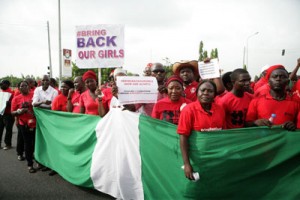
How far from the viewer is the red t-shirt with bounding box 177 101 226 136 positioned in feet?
9.45

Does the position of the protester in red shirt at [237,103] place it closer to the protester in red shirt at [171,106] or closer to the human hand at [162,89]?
the protester in red shirt at [171,106]

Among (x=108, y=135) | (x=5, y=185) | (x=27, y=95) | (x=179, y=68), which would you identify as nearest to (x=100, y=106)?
(x=108, y=135)

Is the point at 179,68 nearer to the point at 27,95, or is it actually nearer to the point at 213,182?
the point at 213,182

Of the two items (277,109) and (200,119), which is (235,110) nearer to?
(277,109)

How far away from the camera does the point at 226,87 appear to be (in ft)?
15.3

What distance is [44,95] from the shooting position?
20.7 ft

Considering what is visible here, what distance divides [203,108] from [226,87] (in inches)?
70.7

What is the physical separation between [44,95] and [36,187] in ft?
7.48

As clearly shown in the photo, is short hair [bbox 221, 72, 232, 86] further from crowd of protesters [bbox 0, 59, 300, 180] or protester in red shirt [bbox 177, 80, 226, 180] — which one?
protester in red shirt [bbox 177, 80, 226, 180]

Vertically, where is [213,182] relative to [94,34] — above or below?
below

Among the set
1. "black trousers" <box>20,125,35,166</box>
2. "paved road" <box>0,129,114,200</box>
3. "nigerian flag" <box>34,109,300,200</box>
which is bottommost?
"paved road" <box>0,129,114,200</box>

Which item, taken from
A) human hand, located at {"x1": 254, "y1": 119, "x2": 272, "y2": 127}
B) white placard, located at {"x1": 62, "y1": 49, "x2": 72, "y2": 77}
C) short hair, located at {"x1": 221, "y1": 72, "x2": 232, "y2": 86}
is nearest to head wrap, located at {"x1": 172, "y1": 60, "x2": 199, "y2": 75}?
short hair, located at {"x1": 221, "y1": 72, "x2": 232, "y2": 86}

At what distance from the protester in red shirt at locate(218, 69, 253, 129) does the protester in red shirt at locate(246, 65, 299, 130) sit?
0.16 m

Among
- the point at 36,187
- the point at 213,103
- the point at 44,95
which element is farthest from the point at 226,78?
the point at 44,95
